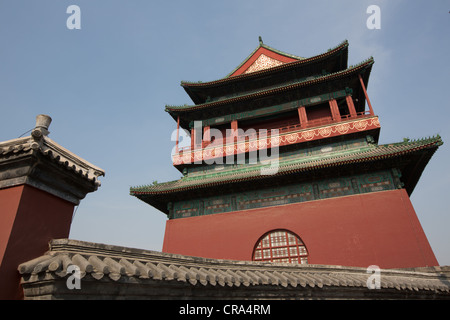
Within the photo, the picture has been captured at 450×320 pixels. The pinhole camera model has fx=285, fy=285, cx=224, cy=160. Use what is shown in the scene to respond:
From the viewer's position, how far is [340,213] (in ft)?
35.1

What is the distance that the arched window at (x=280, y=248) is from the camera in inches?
421

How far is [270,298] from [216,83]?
14106 millimetres

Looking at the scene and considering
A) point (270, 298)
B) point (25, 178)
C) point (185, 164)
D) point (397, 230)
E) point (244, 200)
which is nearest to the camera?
point (25, 178)

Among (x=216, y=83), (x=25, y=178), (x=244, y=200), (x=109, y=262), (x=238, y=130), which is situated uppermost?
(x=216, y=83)

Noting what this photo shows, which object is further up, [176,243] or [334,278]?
[176,243]

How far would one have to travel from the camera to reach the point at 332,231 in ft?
34.4

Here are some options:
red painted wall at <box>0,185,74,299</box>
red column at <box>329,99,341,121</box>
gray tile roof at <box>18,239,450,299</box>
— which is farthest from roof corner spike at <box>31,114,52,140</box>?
red column at <box>329,99,341,121</box>

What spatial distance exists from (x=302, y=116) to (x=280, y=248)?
22.4 ft

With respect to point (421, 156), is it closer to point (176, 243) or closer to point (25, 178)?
point (176, 243)

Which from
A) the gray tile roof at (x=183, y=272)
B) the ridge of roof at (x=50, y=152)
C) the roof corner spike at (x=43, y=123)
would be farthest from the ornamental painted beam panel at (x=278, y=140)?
the roof corner spike at (x=43, y=123)

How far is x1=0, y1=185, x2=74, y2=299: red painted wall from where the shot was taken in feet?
9.65

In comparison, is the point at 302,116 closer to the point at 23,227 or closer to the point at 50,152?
the point at 50,152

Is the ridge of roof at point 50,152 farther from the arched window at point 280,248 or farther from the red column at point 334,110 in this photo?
the red column at point 334,110

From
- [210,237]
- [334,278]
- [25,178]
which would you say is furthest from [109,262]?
[210,237]
